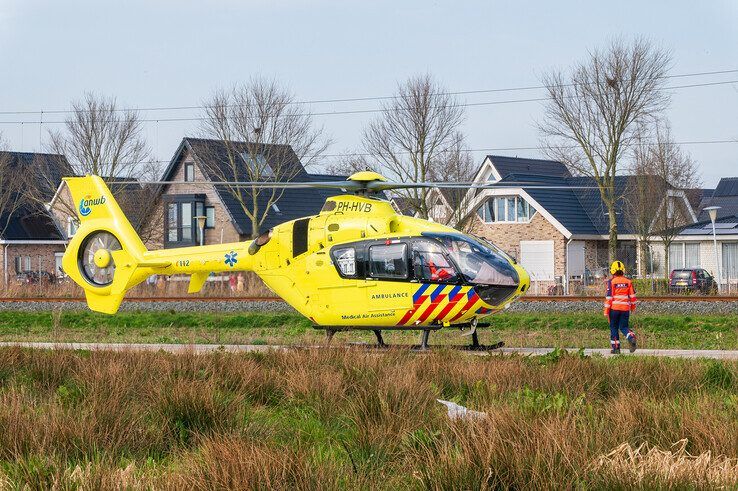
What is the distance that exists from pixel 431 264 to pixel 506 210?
3866cm

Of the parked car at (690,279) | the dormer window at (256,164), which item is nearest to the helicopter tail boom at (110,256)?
the parked car at (690,279)


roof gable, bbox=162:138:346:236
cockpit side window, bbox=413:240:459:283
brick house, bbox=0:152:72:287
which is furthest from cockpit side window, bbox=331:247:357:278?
brick house, bbox=0:152:72:287

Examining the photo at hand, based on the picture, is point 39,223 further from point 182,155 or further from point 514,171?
point 514,171

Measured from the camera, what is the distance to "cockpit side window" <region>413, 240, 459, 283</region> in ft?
63.4

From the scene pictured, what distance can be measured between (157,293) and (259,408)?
29.0 metres

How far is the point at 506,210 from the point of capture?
189 ft

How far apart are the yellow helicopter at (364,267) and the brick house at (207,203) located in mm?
35996

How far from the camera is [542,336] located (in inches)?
954

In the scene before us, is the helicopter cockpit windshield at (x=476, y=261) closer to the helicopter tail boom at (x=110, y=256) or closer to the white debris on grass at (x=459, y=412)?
the helicopter tail boom at (x=110, y=256)

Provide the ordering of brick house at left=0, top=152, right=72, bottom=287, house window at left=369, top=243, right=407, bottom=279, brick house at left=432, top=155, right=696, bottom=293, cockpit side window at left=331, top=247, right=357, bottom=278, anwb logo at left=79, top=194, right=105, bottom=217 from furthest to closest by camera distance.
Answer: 1. brick house at left=0, top=152, right=72, bottom=287
2. brick house at left=432, top=155, right=696, bottom=293
3. anwb logo at left=79, top=194, right=105, bottom=217
4. cockpit side window at left=331, top=247, right=357, bottom=278
5. house window at left=369, top=243, right=407, bottom=279

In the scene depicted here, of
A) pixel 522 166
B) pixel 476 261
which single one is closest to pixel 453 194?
pixel 522 166

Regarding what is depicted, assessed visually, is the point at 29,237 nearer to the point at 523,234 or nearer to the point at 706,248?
the point at 523,234

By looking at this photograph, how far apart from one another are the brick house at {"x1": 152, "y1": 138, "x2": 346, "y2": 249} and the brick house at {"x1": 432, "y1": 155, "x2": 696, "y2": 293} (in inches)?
406

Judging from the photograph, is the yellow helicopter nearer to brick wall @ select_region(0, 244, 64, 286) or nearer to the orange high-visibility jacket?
the orange high-visibility jacket
